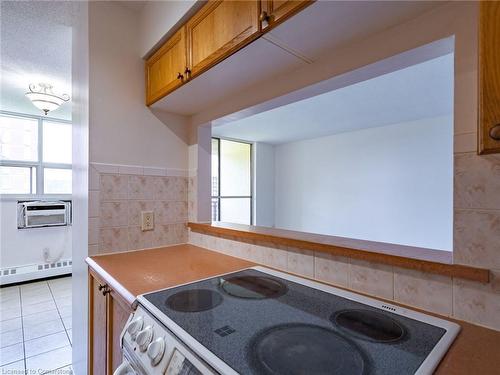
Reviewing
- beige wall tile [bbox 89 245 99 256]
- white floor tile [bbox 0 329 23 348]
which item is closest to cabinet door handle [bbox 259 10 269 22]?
beige wall tile [bbox 89 245 99 256]

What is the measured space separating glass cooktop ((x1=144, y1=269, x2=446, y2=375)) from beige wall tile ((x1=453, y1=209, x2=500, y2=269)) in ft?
0.70

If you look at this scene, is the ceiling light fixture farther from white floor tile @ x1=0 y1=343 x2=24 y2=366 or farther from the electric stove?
the electric stove

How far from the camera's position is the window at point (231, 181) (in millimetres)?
5000

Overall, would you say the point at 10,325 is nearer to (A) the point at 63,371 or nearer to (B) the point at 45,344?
(B) the point at 45,344

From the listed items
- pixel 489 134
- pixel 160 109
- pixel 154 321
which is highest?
pixel 160 109

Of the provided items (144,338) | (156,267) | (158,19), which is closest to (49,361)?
(156,267)

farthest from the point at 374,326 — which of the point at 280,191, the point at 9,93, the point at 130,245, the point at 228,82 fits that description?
the point at 280,191

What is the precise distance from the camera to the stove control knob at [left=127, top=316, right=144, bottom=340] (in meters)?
0.82

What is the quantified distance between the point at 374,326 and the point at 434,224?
11.5 ft

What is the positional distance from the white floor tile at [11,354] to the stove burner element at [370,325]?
255 centimetres

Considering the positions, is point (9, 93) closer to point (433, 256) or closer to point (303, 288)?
point (303, 288)

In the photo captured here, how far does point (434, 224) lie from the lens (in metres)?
3.48

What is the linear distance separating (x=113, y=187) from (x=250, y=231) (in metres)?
0.85

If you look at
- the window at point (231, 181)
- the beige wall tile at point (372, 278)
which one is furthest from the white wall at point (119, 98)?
the window at point (231, 181)
